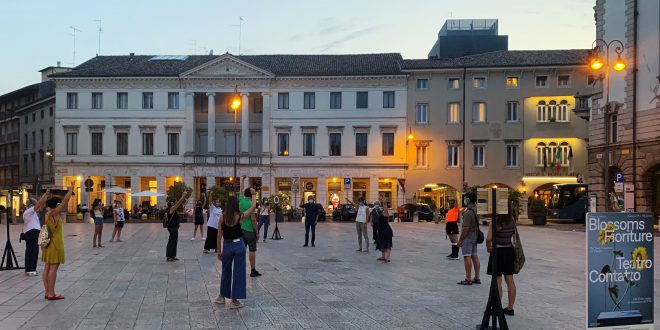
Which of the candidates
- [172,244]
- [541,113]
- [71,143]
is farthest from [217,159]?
[172,244]

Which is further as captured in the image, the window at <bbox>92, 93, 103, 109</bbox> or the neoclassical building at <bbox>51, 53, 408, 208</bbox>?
the window at <bbox>92, 93, 103, 109</bbox>

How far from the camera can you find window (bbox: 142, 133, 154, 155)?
6341 cm

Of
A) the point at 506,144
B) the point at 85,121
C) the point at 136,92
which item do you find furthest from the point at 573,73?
the point at 85,121

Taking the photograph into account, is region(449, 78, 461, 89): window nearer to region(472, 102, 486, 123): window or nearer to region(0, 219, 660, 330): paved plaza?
region(472, 102, 486, 123): window

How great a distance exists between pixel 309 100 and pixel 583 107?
25389 mm

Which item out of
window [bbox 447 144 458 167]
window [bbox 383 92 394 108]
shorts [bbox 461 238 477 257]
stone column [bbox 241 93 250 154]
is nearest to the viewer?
shorts [bbox 461 238 477 257]

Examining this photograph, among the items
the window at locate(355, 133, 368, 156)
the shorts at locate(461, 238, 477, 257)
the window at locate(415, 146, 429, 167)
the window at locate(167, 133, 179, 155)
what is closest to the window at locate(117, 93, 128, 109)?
the window at locate(167, 133, 179, 155)

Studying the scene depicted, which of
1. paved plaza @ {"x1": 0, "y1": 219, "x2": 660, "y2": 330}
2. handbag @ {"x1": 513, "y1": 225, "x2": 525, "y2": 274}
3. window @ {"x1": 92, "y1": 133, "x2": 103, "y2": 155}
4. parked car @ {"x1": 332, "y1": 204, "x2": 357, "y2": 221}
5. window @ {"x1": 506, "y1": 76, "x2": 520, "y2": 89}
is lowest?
parked car @ {"x1": 332, "y1": 204, "x2": 357, "y2": 221}

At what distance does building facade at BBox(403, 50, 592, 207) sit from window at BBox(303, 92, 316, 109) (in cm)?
899

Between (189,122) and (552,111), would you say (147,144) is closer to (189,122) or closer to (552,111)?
(189,122)

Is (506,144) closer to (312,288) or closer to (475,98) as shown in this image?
(475,98)

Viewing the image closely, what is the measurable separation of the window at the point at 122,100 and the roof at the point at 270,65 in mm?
1987

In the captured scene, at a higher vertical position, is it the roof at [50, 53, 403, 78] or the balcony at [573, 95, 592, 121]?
the roof at [50, 53, 403, 78]

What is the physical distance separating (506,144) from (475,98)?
194 inches
